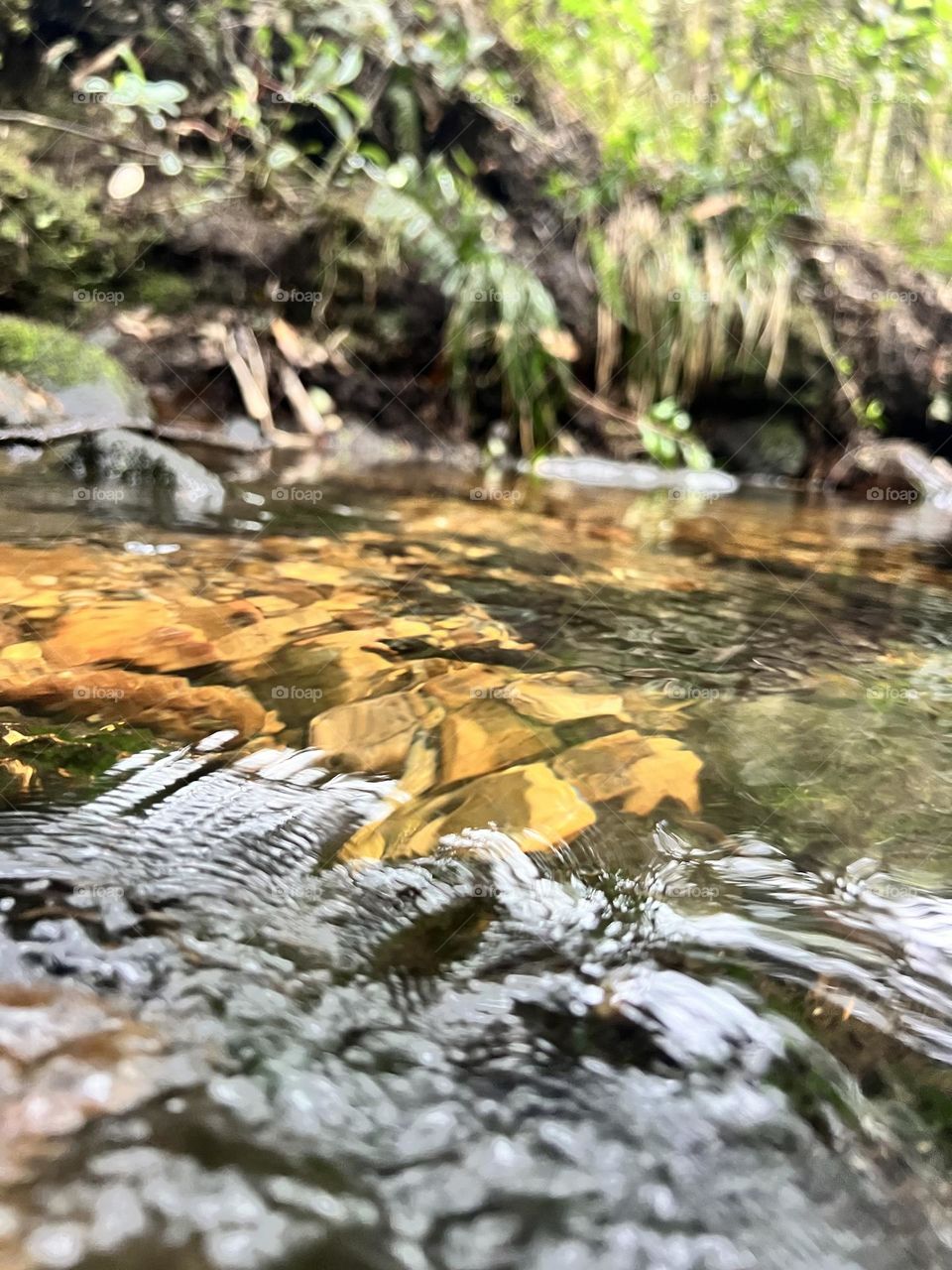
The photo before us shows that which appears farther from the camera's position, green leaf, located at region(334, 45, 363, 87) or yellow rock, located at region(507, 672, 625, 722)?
green leaf, located at region(334, 45, 363, 87)

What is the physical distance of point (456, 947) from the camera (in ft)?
2.55

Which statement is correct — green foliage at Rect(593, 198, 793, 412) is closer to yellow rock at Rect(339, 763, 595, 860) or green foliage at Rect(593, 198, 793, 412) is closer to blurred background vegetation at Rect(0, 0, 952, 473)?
Answer: blurred background vegetation at Rect(0, 0, 952, 473)

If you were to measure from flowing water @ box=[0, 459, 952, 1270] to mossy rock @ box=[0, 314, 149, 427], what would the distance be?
207 cm

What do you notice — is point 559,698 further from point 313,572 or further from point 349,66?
point 349,66

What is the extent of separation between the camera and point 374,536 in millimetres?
2393

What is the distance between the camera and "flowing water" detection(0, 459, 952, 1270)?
533 millimetres

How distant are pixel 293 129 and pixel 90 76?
3.97 feet

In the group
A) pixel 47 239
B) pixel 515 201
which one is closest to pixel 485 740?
pixel 47 239

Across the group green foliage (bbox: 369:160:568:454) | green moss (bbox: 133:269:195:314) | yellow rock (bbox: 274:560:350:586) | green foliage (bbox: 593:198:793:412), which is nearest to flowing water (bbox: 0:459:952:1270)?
yellow rock (bbox: 274:560:350:586)

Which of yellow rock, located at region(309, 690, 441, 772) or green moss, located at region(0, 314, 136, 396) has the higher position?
green moss, located at region(0, 314, 136, 396)

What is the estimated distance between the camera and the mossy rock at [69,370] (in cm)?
335

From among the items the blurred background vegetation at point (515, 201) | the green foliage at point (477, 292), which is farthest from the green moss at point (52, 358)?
the green foliage at point (477, 292)

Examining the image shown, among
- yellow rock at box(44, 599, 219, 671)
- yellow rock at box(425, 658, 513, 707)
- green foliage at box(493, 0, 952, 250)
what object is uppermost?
green foliage at box(493, 0, 952, 250)

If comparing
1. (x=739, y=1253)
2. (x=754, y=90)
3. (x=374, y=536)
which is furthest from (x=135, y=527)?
(x=754, y=90)
